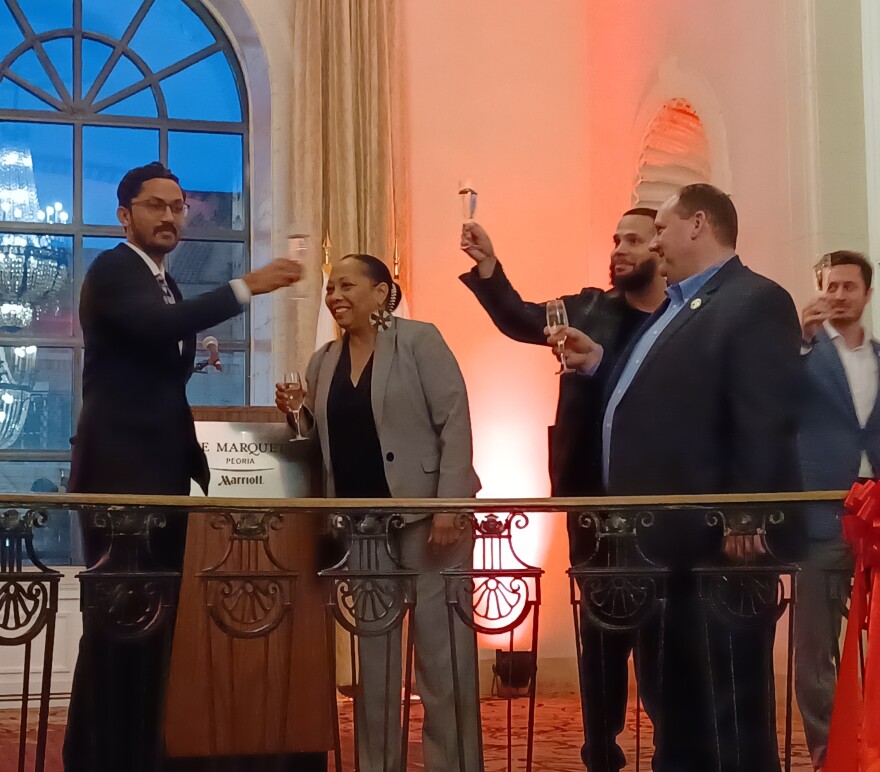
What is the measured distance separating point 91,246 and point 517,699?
11.5 ft

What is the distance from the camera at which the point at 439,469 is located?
12.3 feet

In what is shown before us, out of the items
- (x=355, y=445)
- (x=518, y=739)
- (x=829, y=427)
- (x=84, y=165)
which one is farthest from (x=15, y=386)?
(x=829, y=427)

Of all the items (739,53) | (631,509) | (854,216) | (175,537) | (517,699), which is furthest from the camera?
(517,699)

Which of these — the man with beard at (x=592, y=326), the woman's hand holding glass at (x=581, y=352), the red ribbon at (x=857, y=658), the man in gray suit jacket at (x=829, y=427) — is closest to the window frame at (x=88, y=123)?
the man with beard at (x=592, y=326)

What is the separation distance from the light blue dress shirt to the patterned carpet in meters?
1.56

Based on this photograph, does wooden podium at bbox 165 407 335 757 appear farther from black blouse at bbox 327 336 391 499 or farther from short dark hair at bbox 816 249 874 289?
short dark hair at bbox 816 249 874 289

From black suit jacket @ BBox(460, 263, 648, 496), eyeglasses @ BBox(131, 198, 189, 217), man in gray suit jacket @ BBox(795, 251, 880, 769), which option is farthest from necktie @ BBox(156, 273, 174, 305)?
man in gray suit jacket @ BBox(795, 251, 880, 769)

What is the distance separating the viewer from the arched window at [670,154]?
22.2 ft

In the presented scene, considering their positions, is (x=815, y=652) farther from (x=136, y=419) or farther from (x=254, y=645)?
(x=136, y=419)

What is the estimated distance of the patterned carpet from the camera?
15.0 ft

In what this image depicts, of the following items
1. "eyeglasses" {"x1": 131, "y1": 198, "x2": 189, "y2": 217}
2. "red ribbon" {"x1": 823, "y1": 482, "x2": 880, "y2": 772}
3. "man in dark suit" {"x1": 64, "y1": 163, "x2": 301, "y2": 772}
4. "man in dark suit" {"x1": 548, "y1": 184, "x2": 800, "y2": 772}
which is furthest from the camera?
"eyeglasses" {"x1": 131, "y1": 198, "x2": 189, "y2": 217}

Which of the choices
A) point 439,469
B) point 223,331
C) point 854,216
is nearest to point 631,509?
point 439,469

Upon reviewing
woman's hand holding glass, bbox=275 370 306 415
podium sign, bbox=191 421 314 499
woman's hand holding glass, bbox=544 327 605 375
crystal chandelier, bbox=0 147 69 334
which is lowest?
podium sign, bbox=191 421 314 499

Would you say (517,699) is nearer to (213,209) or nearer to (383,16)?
(213,209)
